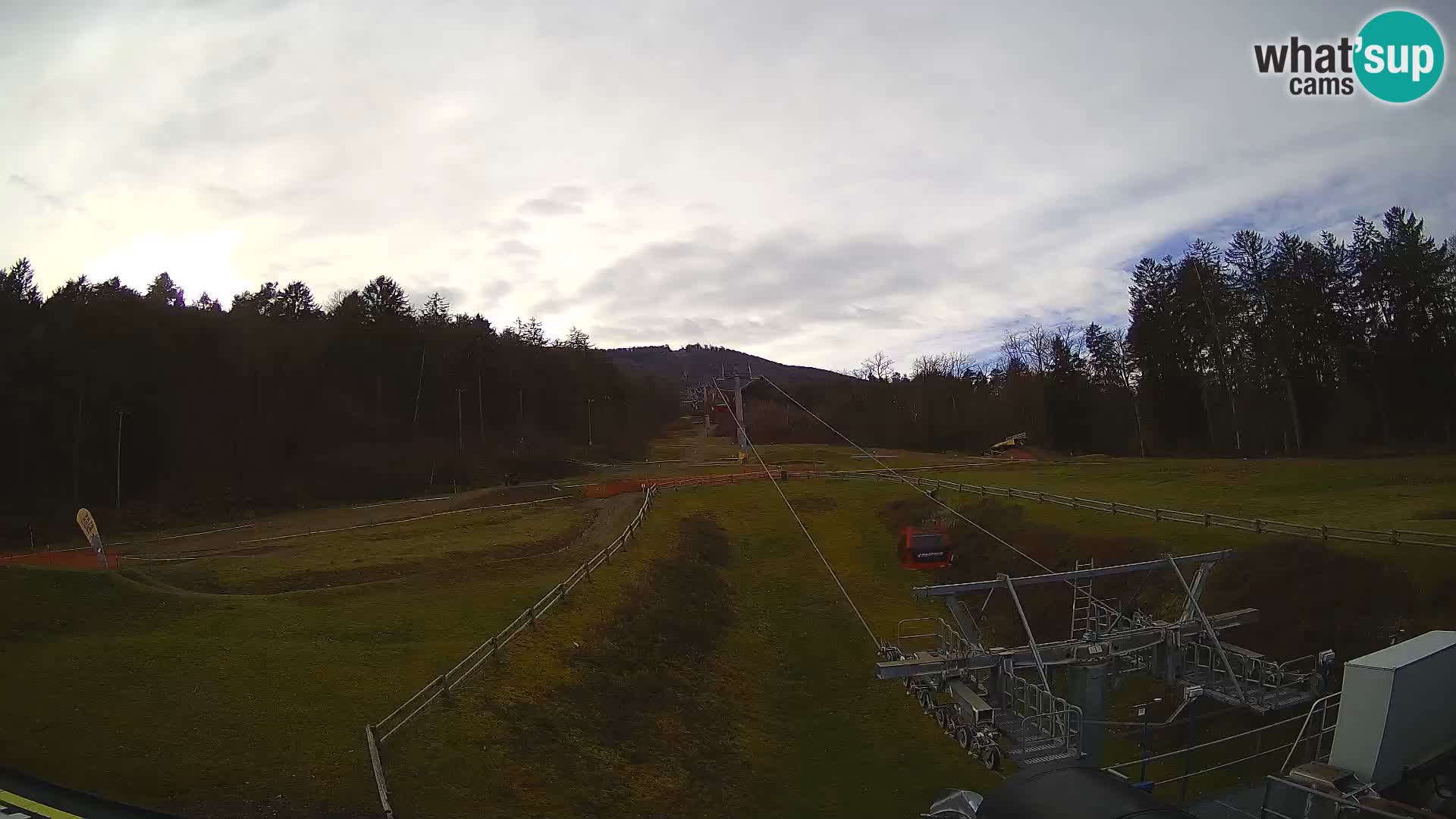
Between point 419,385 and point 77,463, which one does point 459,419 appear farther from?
point 77,463

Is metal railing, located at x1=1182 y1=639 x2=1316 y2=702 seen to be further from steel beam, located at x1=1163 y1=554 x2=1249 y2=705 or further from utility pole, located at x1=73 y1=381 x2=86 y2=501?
utility pole, located at x1=73 y1=381 x2=86 y2=501

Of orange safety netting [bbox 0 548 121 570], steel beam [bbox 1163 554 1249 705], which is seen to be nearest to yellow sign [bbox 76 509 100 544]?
orange safety netting [bbox 0 548 121 570]

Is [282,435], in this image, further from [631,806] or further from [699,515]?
[631,806]

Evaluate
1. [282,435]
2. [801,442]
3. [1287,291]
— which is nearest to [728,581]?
[282,435]

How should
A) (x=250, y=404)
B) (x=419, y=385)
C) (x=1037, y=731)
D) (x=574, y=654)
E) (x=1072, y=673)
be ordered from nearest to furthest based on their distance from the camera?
(x=1037, y=731) → (x=1072, y=673) → (x=574, y=654) → (x=250, y=404) → (x=419, y=385)

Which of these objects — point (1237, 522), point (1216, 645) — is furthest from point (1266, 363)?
point (1216, 645)

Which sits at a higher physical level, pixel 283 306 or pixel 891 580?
pixel 283 306
